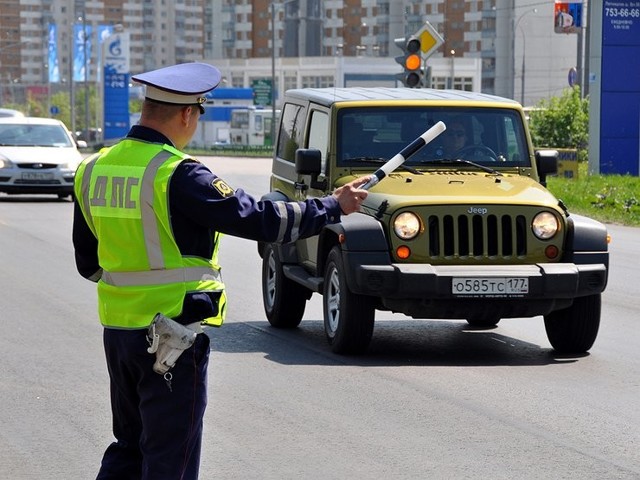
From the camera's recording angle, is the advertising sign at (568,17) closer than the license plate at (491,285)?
No

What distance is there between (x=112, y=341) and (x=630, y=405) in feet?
14.6

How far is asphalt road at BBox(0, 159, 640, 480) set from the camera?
7.06 metres

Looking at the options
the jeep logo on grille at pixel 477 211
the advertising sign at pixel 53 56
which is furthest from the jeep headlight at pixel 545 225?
the advertising sign at pixel 53 56

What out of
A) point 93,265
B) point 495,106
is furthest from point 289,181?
point 93,265

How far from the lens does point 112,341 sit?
481 cm

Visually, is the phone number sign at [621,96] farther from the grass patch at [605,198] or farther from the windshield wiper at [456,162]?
the windshield wiper at [456,162]

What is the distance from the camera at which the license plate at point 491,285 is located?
10031 millimetres

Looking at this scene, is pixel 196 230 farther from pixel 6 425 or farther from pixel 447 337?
pixel 447 337

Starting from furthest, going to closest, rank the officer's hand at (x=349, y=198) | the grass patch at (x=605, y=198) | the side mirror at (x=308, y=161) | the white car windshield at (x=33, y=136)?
1. the white car windshield at (x=33, y=136)
2. the grass patch at (x=605, y=198)
3. the side mirror at (x=308, y=161)
4. the officer's hand at (x=349, y=198)

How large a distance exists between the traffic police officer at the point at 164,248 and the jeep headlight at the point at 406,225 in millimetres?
5312

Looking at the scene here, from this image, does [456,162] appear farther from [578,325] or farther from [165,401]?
[165,401]

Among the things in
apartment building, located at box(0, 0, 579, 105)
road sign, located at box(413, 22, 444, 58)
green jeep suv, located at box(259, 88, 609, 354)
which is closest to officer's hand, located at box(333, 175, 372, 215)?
green jeep suv, located at box(259, 88, 609, 354)

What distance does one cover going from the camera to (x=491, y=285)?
1004 cm

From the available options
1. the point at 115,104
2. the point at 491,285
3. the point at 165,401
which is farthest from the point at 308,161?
the point at 115,104
